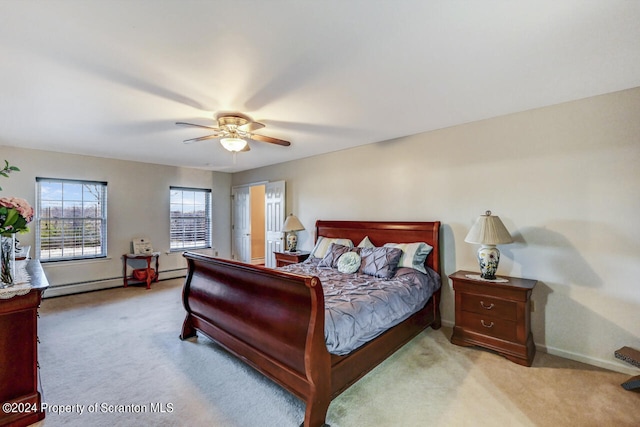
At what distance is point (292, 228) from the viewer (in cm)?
509

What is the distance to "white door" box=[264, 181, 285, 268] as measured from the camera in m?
Result: 5.85

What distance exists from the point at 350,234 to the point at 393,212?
2.52 feet

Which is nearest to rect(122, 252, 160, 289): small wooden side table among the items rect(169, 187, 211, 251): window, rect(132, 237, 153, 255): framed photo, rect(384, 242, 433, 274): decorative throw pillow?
rect(132, 237, 153, 255): framed photo

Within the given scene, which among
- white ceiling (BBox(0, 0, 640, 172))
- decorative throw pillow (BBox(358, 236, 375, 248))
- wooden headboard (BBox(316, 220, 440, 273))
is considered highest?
white ceiling (BBox(0, 0, 640, 172))

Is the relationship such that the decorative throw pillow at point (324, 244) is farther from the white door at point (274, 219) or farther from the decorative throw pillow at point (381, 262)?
the white door at point (274, 219)

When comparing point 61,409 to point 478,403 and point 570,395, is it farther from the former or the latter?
point 570,395

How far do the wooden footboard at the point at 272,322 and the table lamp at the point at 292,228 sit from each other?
2157mm

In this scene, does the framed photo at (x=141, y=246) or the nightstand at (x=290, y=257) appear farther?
the framed photo at (x=141, y=246)

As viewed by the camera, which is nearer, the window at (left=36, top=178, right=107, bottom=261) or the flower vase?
the flower vase

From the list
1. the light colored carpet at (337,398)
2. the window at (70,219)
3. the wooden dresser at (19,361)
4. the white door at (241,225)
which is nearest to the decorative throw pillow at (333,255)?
the light colored carpet at (337,398)

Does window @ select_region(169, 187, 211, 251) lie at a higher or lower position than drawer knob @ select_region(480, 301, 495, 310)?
higher

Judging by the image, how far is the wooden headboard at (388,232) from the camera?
3570 millimetres

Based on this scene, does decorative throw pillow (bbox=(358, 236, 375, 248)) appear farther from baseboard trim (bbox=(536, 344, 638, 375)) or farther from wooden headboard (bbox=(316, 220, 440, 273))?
baseboard trim (bbox=(536, 344, 638, 375))

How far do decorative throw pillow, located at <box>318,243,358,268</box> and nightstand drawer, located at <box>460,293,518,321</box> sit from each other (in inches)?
60.8
